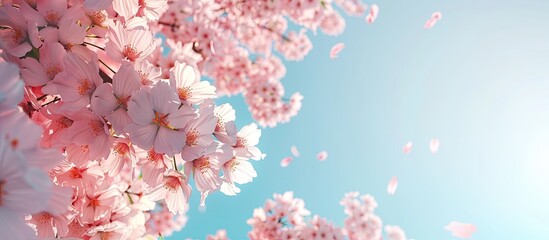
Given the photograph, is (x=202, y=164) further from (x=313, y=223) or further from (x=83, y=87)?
(x=313, y=223)

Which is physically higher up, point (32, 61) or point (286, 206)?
point (286, 206)

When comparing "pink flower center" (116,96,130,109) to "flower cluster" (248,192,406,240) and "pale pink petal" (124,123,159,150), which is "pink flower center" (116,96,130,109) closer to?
"pale pink petal" (124,123,159,150)

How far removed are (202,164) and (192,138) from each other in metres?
0.10

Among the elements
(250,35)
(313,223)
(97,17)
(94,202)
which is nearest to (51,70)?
(97,17)

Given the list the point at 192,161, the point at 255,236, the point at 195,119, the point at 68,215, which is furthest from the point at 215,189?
the point at 255,236

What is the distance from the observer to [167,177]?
1190mm

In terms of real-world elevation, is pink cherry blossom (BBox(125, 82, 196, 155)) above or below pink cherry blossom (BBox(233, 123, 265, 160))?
below

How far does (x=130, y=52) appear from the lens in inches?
48.5

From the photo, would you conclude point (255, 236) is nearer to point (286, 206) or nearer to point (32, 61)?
point (286, 206)

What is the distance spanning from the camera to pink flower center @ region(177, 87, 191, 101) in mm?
1122

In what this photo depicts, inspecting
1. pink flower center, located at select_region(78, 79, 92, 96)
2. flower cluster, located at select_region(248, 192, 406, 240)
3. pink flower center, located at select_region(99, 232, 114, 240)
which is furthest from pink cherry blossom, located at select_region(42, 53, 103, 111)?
flower cluster, located at select_region(248, 192, 406, 240)

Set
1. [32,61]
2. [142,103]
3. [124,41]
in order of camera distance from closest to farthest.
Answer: [142,103], [32,61], [124,41]

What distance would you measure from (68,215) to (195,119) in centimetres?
56

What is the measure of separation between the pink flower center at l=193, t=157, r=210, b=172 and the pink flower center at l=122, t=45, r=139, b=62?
0.36 meters
